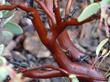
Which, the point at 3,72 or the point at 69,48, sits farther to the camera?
the point at 69,48

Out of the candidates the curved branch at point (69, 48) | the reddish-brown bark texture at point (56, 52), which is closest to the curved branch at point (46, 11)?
the reddish-brown bark texture at point (56, 52)

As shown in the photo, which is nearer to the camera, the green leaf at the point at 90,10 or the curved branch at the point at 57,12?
the green leaf at the point at 90,10

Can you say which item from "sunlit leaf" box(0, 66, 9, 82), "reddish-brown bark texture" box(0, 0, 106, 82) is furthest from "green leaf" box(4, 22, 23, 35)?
"sunlit leaf" box(0, 66, 9, 82)

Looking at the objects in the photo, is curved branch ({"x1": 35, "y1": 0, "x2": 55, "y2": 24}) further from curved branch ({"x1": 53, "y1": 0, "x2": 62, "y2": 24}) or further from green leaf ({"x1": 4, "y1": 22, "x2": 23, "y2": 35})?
green leaf ({"x1": 4, "y1": 22, "x2": 23, "y2": 35})

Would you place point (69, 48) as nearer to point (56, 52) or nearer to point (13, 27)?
point (56, 52)

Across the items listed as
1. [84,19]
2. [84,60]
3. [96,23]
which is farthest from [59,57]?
[96,23]

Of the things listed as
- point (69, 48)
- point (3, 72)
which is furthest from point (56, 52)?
point (3, 72)

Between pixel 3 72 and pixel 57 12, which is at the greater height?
pixel 57 12

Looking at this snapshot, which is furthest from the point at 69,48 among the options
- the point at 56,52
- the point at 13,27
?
the point at 13,27

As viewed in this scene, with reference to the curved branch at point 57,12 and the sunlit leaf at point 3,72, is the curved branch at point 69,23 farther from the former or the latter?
the sunlit leaf at point 3,72

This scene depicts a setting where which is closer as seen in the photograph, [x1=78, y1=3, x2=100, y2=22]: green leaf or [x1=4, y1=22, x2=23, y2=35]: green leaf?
[x1=78, y1=3, x2=100, y2=22]: green leaf

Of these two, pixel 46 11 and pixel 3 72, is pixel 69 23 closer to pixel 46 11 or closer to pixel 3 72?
pixel 46 11
